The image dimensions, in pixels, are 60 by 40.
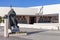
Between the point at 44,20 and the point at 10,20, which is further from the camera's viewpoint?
the point at 44,20

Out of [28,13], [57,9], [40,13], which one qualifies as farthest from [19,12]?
[57,9]

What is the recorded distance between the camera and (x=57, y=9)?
48.7 meters

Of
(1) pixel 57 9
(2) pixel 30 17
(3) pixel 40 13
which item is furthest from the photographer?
(2) pixel 30 17

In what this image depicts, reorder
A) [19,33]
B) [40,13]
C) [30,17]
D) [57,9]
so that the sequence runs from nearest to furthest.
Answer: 1. [19,33]
2. [57,9]
3. [40,13]
4. [30,17]

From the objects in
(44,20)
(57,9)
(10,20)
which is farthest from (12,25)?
(44,20)

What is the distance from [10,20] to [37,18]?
115 feet

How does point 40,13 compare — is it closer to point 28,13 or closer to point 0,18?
point 28,13

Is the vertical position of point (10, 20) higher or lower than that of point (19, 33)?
higher

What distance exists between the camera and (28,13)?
53.1 metres

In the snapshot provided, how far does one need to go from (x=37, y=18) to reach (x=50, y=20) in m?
3.67

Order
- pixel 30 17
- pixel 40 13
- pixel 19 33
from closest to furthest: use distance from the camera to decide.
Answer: pixel 19 33, pixel 40 13, pixel 30 17

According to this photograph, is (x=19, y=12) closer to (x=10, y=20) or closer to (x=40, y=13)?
→ (x=40, y=13)

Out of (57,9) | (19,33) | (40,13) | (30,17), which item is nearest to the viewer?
(19,33)

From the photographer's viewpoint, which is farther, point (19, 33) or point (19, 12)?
point (19, 12)
